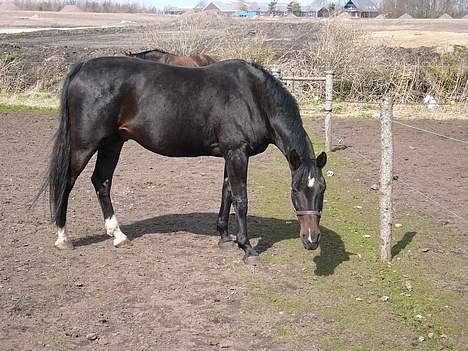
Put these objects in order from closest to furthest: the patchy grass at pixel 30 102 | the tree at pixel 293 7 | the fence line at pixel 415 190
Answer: the fence line at pixel 415 190
the patchy grass at pixel 30 102
the tree at pixel 293 7

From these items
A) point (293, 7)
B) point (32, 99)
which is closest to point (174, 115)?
point (32, 99)

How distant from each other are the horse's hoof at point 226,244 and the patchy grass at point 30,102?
41.0 feet

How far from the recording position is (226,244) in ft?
21.2

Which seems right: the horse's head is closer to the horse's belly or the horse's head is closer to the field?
the field

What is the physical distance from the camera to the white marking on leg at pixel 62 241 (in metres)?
6.25

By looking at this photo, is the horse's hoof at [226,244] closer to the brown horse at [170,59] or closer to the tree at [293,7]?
the brown horse at [170,59]

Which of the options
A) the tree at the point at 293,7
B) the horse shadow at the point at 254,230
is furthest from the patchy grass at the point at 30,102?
the tree at the point at 293,7

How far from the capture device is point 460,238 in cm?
664

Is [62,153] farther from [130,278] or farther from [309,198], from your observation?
[309,198]

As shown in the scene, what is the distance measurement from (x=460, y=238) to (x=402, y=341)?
2718mm

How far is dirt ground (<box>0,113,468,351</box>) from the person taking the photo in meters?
4.37

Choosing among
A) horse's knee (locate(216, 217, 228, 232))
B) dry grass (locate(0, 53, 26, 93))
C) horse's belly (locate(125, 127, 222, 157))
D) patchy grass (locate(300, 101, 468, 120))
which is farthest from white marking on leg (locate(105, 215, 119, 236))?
dry grass (locate(0, 53, 26, 93))

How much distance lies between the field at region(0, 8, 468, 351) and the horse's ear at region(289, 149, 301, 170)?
1010 mm

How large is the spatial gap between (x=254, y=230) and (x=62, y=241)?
83.4 inches
